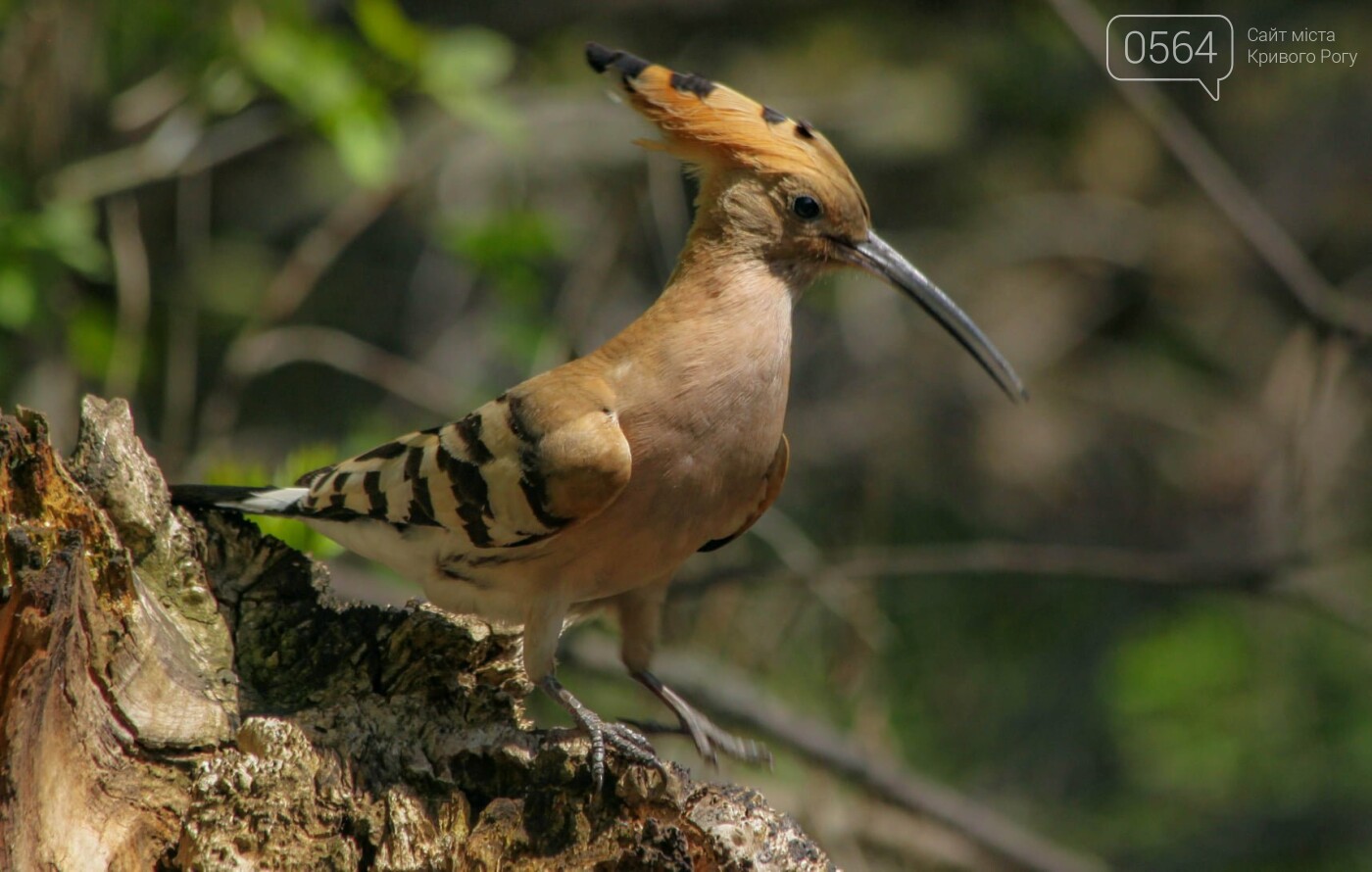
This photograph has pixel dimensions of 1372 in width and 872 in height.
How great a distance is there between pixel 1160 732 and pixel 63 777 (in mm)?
5110

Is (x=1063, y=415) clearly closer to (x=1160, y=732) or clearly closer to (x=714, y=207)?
(x=1160, y=732)

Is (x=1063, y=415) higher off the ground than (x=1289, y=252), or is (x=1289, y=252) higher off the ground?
(x=1289, y=252)

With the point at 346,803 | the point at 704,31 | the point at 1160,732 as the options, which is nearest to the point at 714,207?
the point at 346,803

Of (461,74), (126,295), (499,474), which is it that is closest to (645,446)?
(499,474)

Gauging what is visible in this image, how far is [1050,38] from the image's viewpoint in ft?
23.0

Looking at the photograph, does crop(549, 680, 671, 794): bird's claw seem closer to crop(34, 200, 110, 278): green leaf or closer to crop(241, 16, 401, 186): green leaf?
crop(241, 16, 401, 186): green leaf

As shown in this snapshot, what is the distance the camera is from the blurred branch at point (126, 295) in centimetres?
452

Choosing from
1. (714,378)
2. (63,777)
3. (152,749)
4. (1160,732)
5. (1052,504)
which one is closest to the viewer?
(63,777)

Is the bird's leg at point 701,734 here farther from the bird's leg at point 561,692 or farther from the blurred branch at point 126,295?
the blurred branch at point 126,295

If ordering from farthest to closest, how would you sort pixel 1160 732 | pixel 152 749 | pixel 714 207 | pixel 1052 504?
pixel 1052 504
pixel 1160 732
pixel 714 207
pixel 152 749

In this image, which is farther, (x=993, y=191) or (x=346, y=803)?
(x=993, y=191)

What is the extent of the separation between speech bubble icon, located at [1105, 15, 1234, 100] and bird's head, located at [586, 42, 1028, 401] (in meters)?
3.20

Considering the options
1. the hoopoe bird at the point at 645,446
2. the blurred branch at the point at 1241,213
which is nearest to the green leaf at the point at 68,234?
the hoopoe bird at the point at 645,446

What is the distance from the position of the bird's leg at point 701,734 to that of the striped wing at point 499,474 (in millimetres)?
489
